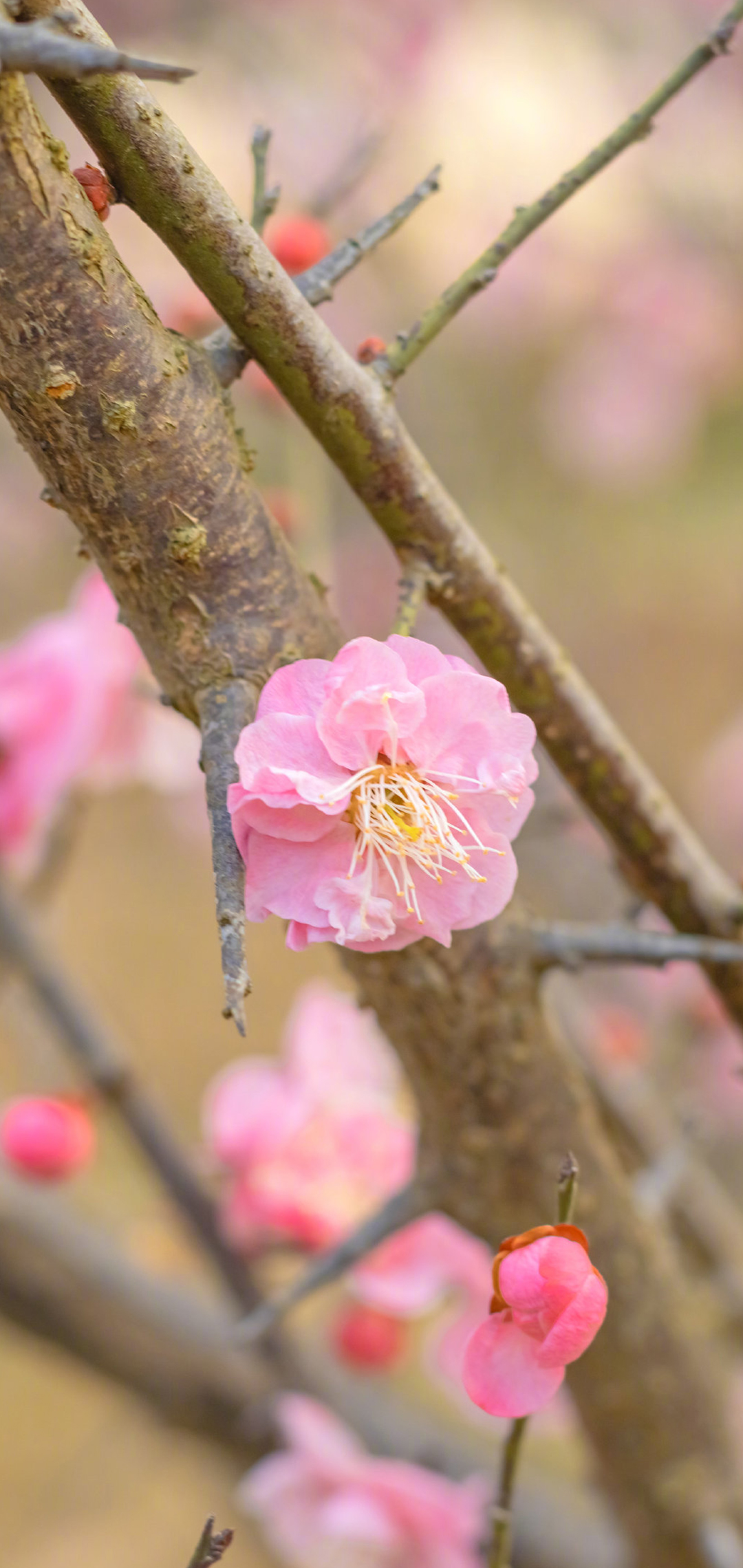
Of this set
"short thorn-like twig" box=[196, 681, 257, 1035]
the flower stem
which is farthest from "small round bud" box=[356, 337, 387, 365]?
the flower stem

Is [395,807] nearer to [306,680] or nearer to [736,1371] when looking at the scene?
[306,680]

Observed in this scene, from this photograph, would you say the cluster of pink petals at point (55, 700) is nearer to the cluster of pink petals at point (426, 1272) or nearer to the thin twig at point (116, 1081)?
the thin twig at point (116, 1081)

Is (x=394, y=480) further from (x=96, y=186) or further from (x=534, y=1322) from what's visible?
(x=534, y=1322)

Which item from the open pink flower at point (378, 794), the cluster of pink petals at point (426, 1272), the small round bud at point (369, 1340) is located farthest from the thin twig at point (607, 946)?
the small round bud at point (369, 1340)

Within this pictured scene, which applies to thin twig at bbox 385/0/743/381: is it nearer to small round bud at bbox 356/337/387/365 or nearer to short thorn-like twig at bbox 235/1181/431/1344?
small round bud at bbox 356/337/387/365

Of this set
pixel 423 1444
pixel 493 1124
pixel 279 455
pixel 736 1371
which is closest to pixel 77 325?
pixel 493 1124

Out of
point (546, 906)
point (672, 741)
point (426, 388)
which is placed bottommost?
point (546, 906)
